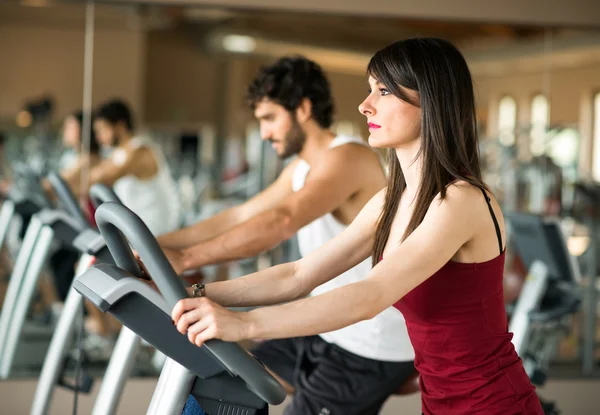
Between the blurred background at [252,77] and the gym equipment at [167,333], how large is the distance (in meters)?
2.68

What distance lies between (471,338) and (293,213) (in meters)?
0.77

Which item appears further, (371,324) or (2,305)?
(2,305)

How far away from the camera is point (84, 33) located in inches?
173

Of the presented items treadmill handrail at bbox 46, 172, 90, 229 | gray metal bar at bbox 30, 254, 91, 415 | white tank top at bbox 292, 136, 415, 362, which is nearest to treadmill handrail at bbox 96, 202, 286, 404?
white tank top at bbox 292, 136, 415, 362

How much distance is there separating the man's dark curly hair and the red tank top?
44.1 inches

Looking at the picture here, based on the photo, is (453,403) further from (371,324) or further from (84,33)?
(84,33)

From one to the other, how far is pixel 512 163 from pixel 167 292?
4008mm

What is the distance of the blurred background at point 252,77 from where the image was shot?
435 centimetres

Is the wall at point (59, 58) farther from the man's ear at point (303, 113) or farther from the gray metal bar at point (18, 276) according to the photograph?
the man's ear at point (303, 113)

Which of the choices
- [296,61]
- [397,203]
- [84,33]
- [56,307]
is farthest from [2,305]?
[397,203]

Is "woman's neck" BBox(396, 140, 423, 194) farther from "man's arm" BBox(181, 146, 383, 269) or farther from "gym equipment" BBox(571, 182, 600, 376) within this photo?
"gym equipment" BBox(571, 182, 600, 376)

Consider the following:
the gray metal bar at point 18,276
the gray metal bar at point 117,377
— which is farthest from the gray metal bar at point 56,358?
the gray metal bar at point 18,276

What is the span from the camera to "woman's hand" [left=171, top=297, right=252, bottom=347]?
124cm

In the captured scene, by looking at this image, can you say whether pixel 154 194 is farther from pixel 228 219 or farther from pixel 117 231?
pixel 117 231
